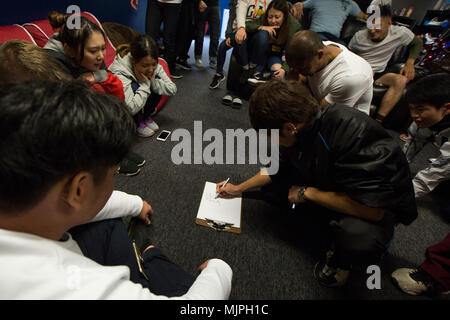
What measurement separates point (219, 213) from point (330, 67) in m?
1.24

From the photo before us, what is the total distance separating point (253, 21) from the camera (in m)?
2.34

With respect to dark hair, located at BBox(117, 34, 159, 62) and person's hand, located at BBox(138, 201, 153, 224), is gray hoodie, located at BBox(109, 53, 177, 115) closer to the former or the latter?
dark hair, located at BBox(117, 34, 159, 62)

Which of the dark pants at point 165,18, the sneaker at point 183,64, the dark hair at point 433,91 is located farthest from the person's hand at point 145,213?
the sneaker at point 183,64

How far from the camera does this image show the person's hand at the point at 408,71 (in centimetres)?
217

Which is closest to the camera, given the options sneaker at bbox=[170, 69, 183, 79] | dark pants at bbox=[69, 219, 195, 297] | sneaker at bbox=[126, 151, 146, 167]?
dark pants at bbox=[69, 219, 195, 297]

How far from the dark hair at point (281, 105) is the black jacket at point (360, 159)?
9 centimetres

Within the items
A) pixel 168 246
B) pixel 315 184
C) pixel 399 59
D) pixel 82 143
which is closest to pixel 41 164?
pixel 82 143

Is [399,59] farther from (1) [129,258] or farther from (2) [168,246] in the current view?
(1) [129,258]

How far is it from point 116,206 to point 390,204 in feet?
3.43

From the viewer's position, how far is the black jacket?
79cm

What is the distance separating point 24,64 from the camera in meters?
0.79

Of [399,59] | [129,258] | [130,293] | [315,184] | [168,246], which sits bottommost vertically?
[168,246]

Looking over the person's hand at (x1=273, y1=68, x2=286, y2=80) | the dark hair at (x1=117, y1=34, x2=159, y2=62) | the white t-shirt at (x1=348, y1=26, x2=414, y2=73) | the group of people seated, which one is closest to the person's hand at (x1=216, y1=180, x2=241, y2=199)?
the group of people seated

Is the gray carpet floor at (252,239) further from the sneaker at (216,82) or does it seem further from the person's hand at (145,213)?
the sneaker at (216,82)
